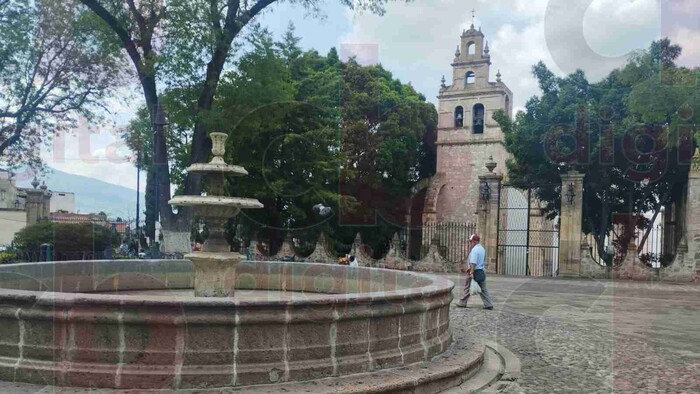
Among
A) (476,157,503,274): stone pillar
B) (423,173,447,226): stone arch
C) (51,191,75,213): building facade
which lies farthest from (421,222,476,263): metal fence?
(51,191,75,213): building facade

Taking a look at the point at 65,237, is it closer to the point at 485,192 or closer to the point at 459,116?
the point at 485,192

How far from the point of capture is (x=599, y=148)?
25.3 meters

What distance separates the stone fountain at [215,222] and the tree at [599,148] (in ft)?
61.7

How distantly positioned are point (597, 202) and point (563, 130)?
4.38 m

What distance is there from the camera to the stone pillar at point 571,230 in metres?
22.7

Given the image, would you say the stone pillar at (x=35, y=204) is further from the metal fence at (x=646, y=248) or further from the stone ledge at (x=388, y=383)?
the stone ledge at (x=388, y=383)

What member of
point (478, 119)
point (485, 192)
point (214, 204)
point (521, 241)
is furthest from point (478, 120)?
point (214, 204)

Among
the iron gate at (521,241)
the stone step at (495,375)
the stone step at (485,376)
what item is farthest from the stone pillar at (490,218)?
the stone step at (485,376)

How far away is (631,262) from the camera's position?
73.3ft

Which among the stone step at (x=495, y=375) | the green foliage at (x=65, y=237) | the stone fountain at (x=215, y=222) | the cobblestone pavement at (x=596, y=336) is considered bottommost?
the cobblestone pavement at (x=596, y=336)

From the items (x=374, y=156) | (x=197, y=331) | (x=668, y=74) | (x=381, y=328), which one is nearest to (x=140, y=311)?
(x=197, y=331)

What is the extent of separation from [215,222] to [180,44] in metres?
9.94

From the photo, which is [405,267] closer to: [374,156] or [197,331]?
[374,156]

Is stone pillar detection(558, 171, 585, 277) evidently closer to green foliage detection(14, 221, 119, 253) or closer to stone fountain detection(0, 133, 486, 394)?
green foliage detection(14, 221, 119, 253)
